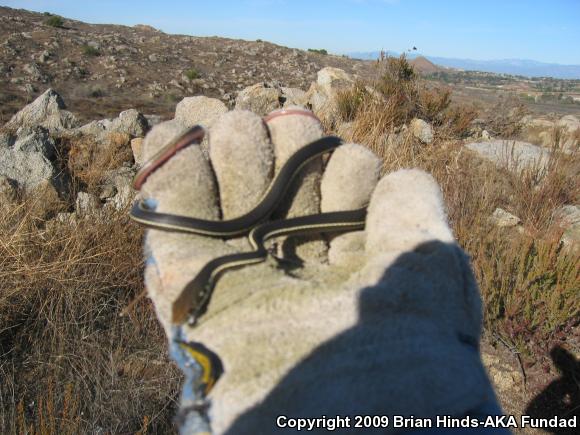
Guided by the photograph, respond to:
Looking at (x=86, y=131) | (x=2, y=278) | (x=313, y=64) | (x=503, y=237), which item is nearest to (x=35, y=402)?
(x=2, y=278)

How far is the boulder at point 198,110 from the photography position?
14.3 ft

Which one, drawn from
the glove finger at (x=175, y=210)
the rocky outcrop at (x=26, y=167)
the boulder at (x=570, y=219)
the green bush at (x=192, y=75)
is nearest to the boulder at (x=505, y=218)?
the boulder at (x=570, y=219)

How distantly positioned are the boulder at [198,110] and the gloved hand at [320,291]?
11.0 feet

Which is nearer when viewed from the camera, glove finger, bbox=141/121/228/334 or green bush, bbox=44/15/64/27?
glove finger, bbox=141/121/228/334

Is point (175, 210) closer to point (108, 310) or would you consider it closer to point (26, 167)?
point (108, 310)

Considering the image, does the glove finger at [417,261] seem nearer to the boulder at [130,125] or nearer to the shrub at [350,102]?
the shrub at [350,102]

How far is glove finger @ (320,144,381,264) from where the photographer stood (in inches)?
44.4

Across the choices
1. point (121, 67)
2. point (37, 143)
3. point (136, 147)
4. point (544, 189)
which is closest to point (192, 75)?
point (121, 67)

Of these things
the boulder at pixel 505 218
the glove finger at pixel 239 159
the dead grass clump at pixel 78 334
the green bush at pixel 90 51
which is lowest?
the dead grass clump at pixel 78 334

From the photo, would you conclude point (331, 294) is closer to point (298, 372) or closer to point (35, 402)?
point (298, 372)

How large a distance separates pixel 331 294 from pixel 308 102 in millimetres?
5990

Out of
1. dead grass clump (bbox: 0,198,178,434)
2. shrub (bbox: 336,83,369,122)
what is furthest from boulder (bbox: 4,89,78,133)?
shrub (bbox: 336,83,369,122)

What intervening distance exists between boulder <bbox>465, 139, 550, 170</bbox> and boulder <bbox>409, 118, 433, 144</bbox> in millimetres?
511

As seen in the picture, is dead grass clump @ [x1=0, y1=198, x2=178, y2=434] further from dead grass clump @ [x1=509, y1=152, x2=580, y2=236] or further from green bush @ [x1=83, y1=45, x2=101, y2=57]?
green bush @ [x1=83, y1=45, x2=101, y2=57]
